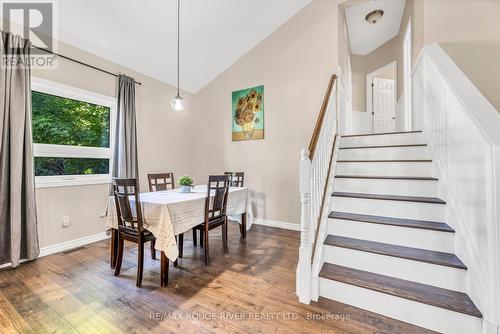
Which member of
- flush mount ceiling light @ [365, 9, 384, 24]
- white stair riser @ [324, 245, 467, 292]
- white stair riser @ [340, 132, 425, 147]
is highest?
flush mount ceiling light @ [365, 9, 384, 24]

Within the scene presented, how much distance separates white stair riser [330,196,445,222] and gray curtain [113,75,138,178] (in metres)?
2.96

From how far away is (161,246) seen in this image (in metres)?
1.99

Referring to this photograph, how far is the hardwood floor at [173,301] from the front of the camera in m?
1.54

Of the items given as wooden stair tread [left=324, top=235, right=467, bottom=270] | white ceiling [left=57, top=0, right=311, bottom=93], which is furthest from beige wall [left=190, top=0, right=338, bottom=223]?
wooden stair tread [left=324, top=235, right=467, bottom=270]

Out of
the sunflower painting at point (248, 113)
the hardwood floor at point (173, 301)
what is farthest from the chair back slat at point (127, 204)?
the sunflower painting at point (248, 113)

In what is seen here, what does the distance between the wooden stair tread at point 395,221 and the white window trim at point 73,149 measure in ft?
10.4

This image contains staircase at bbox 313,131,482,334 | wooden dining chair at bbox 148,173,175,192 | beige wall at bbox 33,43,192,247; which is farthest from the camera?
wooden dining chair at bbox 148,173,175,192

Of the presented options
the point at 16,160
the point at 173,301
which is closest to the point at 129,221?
the point at 173,301

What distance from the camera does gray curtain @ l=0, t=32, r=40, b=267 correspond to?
2336 millimetres

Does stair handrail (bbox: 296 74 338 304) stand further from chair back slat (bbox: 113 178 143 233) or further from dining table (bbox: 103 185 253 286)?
chair back slat (bbox: 113 178 143 233)

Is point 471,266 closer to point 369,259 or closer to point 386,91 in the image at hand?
point 369,259

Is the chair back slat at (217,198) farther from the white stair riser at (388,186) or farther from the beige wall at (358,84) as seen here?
the beige wall at (358,84)

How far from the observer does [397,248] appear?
182 centimetres

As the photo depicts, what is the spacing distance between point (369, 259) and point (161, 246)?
1722mm
